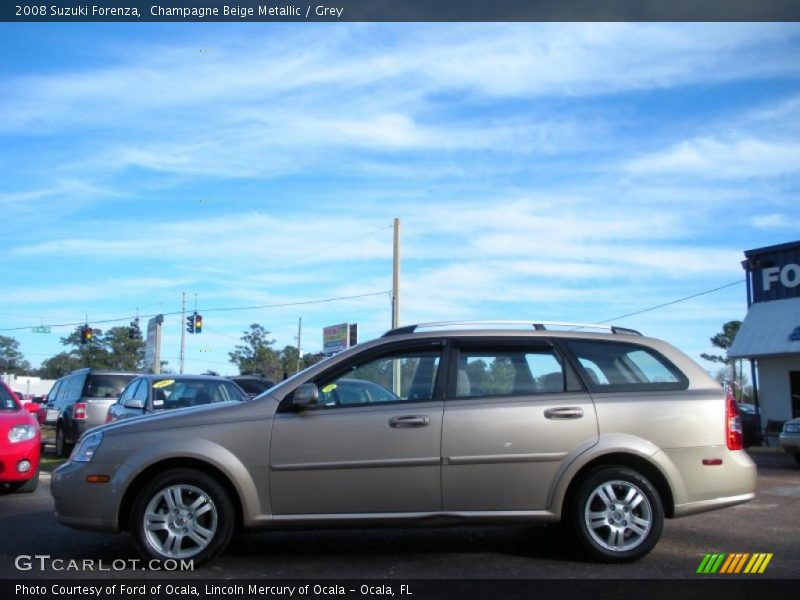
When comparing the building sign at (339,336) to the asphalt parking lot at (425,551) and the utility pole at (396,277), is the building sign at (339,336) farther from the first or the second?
the asphalt parking lot at (425,551)

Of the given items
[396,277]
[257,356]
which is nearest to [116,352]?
[257,356]

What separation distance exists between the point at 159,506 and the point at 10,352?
10403 centimetres

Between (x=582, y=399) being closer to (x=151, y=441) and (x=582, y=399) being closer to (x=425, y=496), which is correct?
(x=425, y=496)

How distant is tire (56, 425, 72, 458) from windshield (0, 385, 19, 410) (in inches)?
240

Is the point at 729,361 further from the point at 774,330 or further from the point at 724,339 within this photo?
the point at 774,330

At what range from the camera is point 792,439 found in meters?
15.1

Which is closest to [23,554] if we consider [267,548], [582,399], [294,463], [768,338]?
[267,548]

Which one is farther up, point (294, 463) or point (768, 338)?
point (768, 338)

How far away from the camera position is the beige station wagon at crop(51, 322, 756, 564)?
19.8 ft

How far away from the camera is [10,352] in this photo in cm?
10006

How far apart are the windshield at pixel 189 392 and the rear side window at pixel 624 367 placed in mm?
6527

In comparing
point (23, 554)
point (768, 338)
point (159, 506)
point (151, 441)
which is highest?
point (768, 338)

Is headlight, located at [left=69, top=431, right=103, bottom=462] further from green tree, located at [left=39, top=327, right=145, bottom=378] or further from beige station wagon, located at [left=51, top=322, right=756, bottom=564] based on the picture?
green tree, located at [left=39, top=327, right=145, bottom=378]

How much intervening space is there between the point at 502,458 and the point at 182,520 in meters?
2.32
